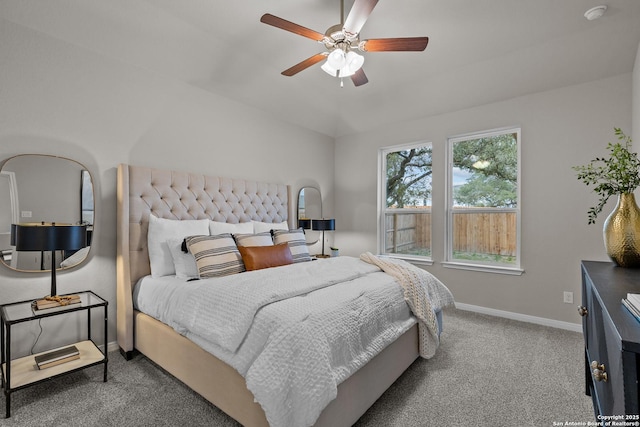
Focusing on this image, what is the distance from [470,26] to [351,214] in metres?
3.02

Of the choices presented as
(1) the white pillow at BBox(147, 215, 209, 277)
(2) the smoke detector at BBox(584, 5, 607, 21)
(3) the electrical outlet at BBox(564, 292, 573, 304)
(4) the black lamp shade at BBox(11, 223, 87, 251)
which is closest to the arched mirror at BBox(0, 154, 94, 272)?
(4) the black lamp shade at BBox(11, 223, 87, 251)

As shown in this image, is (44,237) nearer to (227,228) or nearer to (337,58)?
(227,228)

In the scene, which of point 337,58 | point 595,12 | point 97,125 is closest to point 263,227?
point 97,125

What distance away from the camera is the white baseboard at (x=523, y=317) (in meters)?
3.22

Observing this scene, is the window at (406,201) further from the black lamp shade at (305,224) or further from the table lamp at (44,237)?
the table lamp at (44,237)

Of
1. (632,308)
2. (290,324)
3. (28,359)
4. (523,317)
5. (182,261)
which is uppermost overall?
(632,308)

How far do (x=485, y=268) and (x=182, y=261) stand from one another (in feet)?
11.3

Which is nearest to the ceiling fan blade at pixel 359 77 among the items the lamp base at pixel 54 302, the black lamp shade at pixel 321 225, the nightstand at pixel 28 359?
the black lamp shade at pixel 321 225

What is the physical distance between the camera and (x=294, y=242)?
11.2 ft

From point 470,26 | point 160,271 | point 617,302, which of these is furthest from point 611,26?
point 160,271

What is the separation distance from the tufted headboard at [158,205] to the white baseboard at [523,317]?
287 centimetres

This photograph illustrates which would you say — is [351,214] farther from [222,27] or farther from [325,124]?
[222,27]

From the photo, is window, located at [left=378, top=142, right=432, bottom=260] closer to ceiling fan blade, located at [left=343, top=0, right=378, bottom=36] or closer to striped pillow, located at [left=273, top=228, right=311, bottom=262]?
striped pillow, located at [left=273, top=228, right=311, bottom=262]

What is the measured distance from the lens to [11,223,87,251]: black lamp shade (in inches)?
75.7
